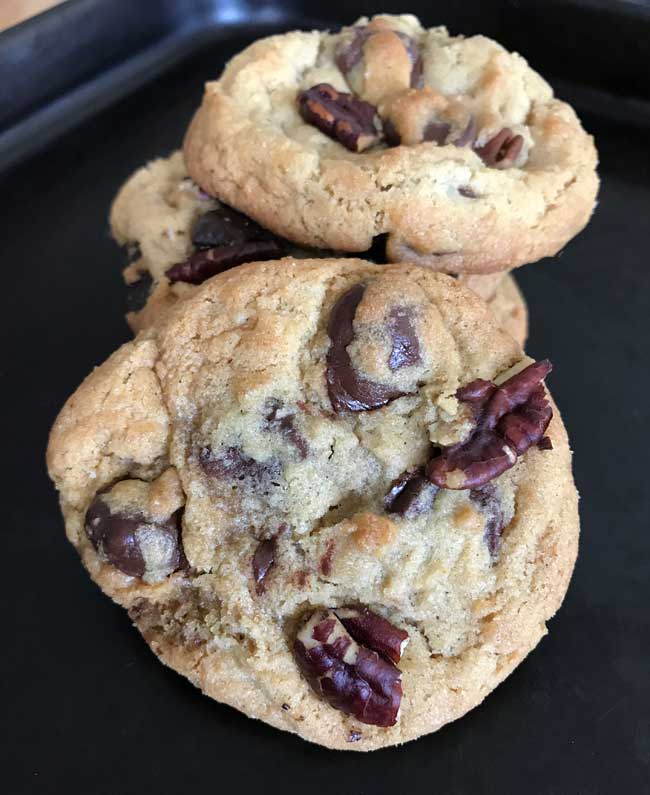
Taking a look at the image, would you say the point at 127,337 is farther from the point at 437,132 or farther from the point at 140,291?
the point at 437,132

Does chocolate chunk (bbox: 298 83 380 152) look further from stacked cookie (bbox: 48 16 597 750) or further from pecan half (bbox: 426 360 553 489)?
pecan half (bbox: 426 360 553 489)

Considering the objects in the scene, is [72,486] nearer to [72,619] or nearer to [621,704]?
[72,619]

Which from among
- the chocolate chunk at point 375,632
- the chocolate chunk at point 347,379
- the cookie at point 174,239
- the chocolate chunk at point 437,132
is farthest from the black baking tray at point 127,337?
the chocolate chunk at point 437,132

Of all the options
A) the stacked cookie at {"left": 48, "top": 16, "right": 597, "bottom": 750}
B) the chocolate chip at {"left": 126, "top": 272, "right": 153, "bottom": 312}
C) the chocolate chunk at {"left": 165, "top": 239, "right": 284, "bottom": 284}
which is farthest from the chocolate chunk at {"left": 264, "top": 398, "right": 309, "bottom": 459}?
the chocolate chip at {"left": 126, "top": 272, "right": 153, "bottom": 312}

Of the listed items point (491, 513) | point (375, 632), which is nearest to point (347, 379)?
point (491, 513)

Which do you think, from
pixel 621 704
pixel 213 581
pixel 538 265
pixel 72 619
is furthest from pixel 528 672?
pixel 538 265

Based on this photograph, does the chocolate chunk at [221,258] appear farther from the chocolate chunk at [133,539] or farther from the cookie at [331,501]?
the chocolate chunk at [133,539]

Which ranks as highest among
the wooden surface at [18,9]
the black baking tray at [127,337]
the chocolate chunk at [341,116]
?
the wooden surface at [18,9]
